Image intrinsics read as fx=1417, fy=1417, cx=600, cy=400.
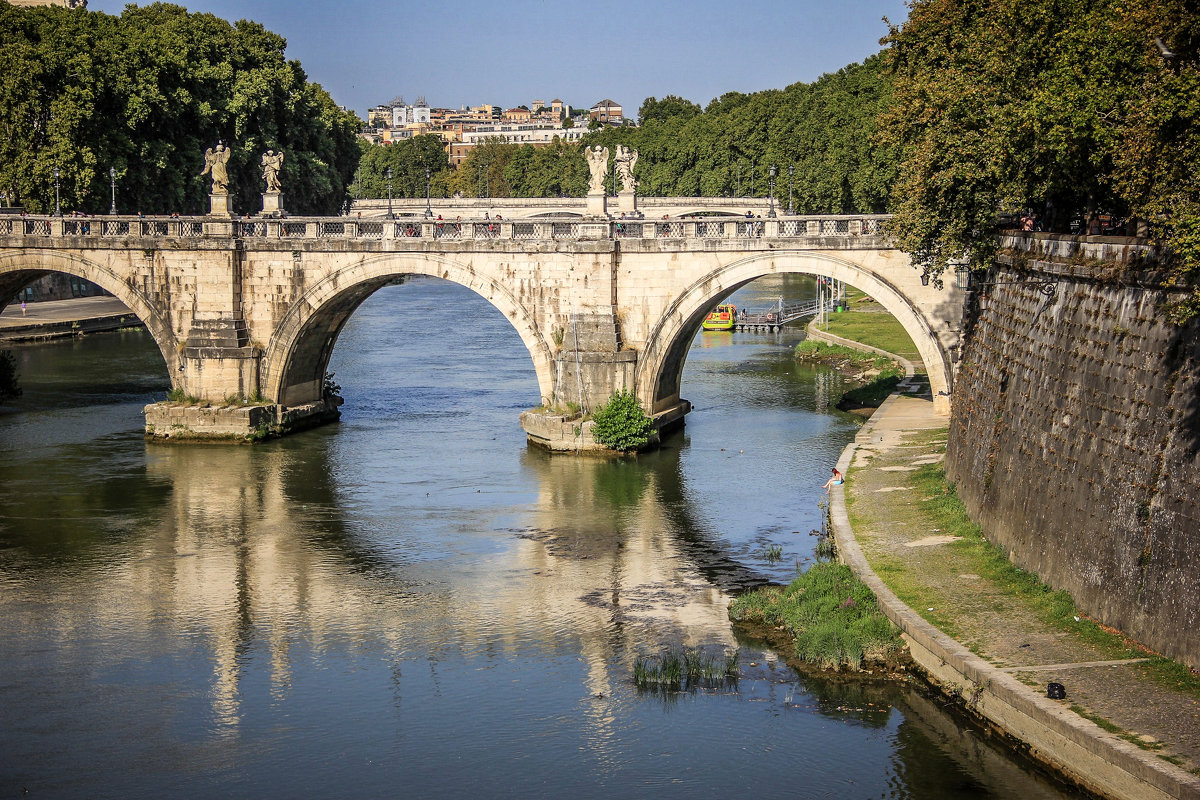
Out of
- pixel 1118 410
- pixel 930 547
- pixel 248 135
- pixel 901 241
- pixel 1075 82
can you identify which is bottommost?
pixel 930 547

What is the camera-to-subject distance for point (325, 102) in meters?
99.4

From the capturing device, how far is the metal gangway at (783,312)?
70.2 metres

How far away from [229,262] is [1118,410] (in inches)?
1136

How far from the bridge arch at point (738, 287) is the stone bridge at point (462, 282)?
4cm

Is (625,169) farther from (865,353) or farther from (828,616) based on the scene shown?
(828,616)

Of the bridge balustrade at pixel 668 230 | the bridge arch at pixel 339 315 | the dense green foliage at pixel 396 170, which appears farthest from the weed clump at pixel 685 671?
the dense green foliage at pixel 396 170

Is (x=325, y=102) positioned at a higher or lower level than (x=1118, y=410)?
higher

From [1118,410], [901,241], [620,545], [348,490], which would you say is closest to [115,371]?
[348,490]

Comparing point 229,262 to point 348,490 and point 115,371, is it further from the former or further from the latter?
point 115,371

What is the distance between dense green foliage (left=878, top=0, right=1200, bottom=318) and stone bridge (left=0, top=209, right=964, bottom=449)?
5569mm

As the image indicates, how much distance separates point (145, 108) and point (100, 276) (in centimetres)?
2514

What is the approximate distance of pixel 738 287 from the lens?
39281 mm

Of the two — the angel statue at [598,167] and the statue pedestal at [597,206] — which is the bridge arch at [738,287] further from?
the angel statue at [598,167]

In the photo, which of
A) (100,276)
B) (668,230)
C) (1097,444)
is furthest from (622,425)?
(1097,444)
